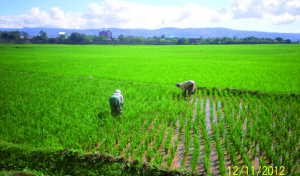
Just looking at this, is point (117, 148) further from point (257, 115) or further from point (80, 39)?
point (80, 39)

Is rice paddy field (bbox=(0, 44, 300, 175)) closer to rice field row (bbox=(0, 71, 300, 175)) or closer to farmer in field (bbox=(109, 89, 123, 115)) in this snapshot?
rice field row (bbox=(0, 71, 300, 175))

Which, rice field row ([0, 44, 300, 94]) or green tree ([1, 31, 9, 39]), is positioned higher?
green tree ([1, 31, 9, 39])

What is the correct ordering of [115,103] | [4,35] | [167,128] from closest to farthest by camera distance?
[167,128], [115,103], [4,35]

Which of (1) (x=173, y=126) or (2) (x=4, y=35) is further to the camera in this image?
(2) (x=4, y=35)

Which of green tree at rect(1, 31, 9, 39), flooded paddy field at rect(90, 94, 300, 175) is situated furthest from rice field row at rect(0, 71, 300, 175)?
green tree at rect(1, 31, 9, 39)

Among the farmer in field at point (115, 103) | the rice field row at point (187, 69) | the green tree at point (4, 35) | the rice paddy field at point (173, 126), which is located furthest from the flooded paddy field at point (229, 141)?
the green tree at point (4, 35)

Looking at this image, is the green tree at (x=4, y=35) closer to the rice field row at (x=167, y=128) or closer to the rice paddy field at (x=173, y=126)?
the rice paddy field at (x=173, y=126)

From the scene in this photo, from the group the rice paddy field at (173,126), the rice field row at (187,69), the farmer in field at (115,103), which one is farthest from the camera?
the rice field row at (187,69)

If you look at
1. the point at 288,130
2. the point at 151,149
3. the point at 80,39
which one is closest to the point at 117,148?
the point at 151,149

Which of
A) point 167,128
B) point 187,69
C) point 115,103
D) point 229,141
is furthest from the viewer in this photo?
point 187,69

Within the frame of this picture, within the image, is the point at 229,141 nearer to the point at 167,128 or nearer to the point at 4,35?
the point at 167,128

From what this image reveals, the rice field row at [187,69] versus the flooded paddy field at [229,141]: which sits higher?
the rice field row at [187,69]

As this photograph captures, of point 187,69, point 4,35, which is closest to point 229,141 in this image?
point 187,69

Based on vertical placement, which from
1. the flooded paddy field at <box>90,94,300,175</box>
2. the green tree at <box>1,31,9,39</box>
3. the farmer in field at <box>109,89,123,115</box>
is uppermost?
the green tree at <box>1,31,9,39</box>
